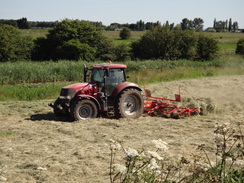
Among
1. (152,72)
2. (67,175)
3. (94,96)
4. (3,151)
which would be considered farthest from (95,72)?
(152,72)

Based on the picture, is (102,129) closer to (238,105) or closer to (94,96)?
(94,96)

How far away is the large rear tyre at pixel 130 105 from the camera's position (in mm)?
10419

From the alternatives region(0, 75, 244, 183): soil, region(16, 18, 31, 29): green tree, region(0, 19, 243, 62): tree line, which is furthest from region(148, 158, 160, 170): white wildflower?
region(16, 18, 31, 29): green tree

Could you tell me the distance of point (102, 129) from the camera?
923 cm

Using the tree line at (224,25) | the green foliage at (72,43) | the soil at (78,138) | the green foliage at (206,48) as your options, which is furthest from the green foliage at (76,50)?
the tree line at (224,25)

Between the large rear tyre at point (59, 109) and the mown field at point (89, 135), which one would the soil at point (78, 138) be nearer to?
the mown field at point (89, 135)

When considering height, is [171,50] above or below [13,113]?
above

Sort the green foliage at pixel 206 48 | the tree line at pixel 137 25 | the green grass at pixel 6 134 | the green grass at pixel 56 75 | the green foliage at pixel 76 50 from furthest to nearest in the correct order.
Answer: the tree line at pixel 137 25, the green foliage at pixel 206 48, the green foliage at pixel 76 50, the green grass at pixel 56 75, the green grass at pixel 6 134

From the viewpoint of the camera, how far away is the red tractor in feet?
33.2

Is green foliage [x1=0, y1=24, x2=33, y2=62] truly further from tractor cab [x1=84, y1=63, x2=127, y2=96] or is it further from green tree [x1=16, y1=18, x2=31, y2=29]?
green tree [x1=16, y1=18, x2=31, y2=29]

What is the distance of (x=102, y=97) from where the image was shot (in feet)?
33.9

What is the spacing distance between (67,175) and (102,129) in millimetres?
3580

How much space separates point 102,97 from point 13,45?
80.6 feet

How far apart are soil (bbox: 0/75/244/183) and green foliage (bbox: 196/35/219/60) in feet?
72.2
